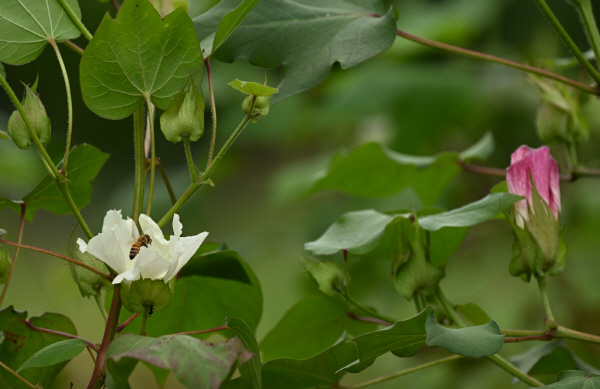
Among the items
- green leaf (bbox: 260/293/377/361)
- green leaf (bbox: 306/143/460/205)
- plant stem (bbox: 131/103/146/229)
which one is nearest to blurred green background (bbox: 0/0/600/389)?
green leaf (bbox: 306/143/460/205)

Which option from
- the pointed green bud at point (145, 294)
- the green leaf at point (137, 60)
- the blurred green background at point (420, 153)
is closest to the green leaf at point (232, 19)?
the green leaf at point (137, 60)

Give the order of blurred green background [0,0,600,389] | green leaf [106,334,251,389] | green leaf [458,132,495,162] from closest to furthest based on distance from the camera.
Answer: green leaf [106,334,251,389]
green leaf [458,132,495,162]
blurred green background [0,0,600,389]

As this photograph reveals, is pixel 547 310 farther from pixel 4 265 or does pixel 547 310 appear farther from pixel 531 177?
pixel 4 265

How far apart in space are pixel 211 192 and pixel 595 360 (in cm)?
78

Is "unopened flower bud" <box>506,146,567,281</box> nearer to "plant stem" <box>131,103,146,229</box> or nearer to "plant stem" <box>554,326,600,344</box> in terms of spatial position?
"plant stem" <box>554,326,600,344</box>

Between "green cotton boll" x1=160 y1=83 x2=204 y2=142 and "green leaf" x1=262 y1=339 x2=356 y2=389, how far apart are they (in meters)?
0.12

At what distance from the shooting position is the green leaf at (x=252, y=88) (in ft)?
0.83

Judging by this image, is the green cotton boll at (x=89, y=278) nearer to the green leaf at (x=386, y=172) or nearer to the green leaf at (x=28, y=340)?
the green leaf at (x=28, y=340)

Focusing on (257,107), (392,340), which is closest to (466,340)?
(392,340)

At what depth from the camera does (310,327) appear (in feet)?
1.31

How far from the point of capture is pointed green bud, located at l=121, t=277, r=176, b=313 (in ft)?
0.77

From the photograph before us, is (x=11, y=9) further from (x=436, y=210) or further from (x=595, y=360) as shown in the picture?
(x=595, y=360)

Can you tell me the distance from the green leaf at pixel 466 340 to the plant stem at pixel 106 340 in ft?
0.43

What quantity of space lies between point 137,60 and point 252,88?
A: 0.05 m
